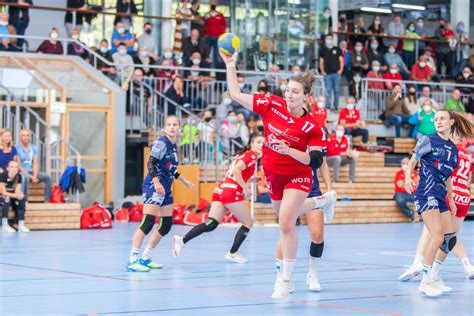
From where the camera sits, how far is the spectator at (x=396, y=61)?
3288cm

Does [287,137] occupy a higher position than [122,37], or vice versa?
[122,37]

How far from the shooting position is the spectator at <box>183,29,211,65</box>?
94.7 ft

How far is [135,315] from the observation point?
8.32 metres

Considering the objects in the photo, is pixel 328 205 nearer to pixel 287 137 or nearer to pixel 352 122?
pixel 287 137

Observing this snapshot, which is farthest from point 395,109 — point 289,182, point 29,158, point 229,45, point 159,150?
point 229,45

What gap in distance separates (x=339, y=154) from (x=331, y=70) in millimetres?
5000

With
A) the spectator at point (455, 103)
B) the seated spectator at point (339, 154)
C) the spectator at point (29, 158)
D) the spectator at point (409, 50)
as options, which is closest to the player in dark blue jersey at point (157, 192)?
the spectator at point (29, 158)

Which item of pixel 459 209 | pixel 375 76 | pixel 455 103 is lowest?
pixel 459 209

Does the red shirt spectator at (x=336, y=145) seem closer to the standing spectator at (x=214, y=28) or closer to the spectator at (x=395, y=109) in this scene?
the spectator at (x=395, y=109)

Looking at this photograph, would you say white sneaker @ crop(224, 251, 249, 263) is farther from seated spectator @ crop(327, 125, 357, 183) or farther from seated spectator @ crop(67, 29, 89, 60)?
seated spectator @ crop(67, 29, 89, 60)

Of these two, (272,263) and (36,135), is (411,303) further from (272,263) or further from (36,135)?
(36,135)

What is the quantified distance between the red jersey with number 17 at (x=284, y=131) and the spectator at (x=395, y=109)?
20414mm

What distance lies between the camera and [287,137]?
958cm

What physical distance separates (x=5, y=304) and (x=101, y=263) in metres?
4.08
